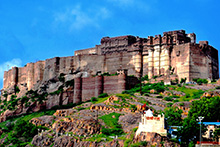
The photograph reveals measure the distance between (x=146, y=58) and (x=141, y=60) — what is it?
4.94 ft

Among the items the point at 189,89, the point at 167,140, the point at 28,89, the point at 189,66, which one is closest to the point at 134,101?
the point at 189,89

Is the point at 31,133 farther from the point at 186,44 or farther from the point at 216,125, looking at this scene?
the point at 186,44

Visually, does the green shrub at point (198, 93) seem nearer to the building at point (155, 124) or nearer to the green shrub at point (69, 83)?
the building at point (155, 124)

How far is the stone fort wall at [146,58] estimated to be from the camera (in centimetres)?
10688

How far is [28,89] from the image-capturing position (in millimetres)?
134250

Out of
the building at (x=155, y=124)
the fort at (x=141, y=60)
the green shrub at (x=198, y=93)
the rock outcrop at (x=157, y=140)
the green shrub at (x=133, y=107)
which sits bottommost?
the rock outcrop at (x=157, y=140)

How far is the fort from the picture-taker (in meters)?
106

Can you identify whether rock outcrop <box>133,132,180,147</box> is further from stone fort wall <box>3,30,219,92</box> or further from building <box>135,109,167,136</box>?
stone fort wall <box>3,30,219,92</box>

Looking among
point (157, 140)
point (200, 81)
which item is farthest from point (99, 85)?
point (157, 140)

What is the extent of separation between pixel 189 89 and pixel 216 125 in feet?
123

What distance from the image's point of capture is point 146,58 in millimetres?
116000

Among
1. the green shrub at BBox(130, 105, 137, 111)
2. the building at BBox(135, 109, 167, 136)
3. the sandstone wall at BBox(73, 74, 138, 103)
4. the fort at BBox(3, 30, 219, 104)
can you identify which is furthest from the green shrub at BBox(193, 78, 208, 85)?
the building at BBox(135, 109, 167, 136)

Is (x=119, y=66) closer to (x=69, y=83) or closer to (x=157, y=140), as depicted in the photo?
(x=69, y=83)

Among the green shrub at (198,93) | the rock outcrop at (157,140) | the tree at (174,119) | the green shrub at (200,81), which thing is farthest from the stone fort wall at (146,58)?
the rock outcrop at (157,140)
